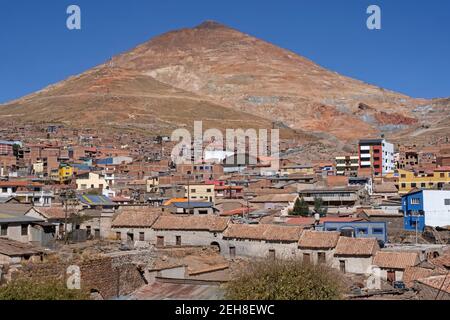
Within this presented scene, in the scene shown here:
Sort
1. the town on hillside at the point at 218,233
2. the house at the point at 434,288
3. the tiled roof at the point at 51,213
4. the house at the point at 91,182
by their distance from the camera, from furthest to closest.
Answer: the house at the point at 91,182 → the tiled roof at the point at 51,213 → the town on hillside at the point at 218,233 → the house at the point at 434,288

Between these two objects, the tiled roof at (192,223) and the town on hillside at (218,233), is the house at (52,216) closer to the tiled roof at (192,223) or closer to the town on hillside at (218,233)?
the town on hillside at (218,233)

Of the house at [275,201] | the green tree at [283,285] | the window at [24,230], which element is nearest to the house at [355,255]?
the green tree at [283,285]

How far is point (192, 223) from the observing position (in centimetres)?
2488

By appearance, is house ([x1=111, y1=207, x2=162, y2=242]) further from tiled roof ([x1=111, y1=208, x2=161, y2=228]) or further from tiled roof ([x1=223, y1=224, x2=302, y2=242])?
tiled roof ([x1=223, y1=224, x2=302, y2=242])

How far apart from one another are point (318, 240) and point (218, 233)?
415cm

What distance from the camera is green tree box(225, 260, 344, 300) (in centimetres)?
1079

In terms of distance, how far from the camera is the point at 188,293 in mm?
12375

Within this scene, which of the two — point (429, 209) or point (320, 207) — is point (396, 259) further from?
point (320, 207)

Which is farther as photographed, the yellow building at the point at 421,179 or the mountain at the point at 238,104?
the mountain at the point at 238,104

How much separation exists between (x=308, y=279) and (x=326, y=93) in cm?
17008

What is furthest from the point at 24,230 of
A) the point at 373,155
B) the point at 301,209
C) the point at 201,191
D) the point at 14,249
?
the point at 373,155

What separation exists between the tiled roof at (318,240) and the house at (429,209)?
11.6 m

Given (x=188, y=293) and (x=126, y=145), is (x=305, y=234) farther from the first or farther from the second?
(x=126, y=145)

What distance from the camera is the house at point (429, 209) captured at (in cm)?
3256
